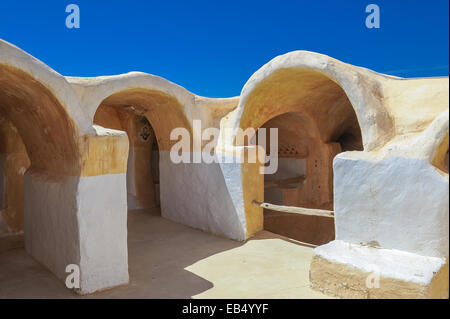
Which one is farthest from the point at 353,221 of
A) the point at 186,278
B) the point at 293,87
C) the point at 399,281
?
the point at 293,87

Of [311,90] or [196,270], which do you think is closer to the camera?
[196,270]

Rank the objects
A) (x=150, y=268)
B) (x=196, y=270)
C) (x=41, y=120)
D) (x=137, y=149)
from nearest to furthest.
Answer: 1. (x=41, y=120)
2. (x=196, y=270)
3. (x=150, y=268)
4. (x=137, y=149)

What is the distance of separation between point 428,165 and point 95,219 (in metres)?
3.97

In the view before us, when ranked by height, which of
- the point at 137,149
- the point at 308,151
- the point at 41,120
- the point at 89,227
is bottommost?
the point at 89,227

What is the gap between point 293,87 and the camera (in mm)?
6832

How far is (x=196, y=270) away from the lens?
549 cm

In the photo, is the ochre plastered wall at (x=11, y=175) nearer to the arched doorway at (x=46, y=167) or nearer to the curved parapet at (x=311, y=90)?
the arched doorway at (x=46, y=167)

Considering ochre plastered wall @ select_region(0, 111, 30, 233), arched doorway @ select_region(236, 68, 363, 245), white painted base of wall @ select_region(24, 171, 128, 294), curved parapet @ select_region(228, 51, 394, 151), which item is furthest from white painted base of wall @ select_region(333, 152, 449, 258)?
ochre plastered wall @ select_region(0, 111, 30, 233)

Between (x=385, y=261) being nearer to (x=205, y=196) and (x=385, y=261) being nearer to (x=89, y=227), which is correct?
(x=89, y=227)

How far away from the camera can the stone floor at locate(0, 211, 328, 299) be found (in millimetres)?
4652

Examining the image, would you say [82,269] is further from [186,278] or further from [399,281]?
[399,281]

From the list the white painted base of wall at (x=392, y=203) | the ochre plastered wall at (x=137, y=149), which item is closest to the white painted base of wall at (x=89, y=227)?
the white painted base of wall at (x=392, y=203)

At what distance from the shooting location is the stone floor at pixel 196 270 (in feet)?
15.3

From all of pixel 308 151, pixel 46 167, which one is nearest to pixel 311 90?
pixel 308 151
